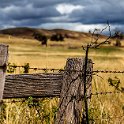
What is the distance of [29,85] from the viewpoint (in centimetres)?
534

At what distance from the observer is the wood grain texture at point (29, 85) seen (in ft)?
17.4

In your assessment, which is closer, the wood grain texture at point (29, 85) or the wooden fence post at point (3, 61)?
the wooden fence post at point (3, 61)

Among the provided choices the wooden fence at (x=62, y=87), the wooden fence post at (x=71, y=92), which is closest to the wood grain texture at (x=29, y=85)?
the wooden fence at (x=62, y=87)

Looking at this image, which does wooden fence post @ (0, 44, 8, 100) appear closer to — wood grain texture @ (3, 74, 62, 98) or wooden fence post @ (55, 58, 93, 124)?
wood grain texture @ (3, 74, 62, 98)

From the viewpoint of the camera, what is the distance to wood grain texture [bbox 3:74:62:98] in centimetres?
532

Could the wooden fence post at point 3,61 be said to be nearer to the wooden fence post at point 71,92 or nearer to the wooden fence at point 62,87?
the wooden fence at point 62,87

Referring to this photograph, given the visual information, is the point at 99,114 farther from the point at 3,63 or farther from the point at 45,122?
the point at 3,63

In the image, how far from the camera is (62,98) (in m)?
5.43

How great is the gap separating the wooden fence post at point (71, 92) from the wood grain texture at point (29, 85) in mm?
137

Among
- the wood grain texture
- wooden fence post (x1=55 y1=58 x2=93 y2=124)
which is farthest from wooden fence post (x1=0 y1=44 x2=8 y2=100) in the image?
wooden fence post (x1=55 y1=58 x2=93 y2=124)

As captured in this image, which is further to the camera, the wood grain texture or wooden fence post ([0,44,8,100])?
the wood grain texture

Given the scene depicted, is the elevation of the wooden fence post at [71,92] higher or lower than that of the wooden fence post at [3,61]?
lower

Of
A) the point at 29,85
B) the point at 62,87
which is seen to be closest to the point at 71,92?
the point at 62,87

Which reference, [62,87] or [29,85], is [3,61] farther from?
[62,87]
